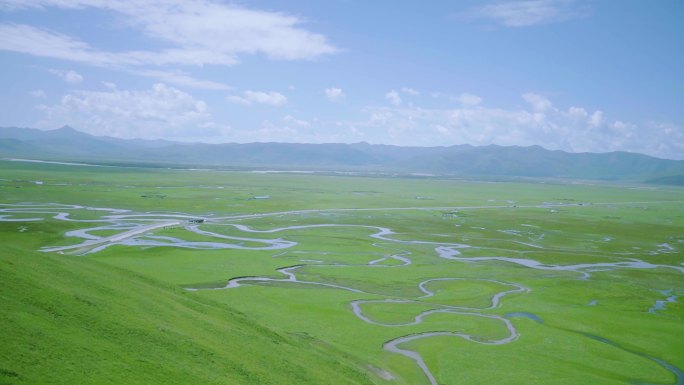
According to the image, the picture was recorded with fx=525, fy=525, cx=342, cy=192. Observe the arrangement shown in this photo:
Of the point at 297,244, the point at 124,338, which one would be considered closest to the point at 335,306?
→ the point at 124,338

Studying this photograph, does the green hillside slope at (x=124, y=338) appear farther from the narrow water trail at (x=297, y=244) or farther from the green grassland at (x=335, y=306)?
the narrow water trail at (x=297, y=244)

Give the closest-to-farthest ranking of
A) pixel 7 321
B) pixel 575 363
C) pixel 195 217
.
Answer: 1. pixel 7 321
2. pixel 575 363
3. pixel 195 217

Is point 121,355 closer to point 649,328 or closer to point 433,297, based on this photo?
point 433,297

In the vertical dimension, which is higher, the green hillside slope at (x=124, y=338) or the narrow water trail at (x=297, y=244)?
the green hillside slope at (x=124, y=338)

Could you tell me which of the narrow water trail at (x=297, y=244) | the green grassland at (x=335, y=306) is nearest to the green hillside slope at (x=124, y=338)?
the green grassland at (x=335, y=306)

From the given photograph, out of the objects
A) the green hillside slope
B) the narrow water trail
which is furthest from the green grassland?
the narrow water trail

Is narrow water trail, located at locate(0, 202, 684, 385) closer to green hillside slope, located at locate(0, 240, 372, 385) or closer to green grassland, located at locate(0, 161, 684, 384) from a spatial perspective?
green grassland, located at locate(0, 161, 684, 384)

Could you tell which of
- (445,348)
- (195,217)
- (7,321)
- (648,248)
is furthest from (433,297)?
(195,217)
